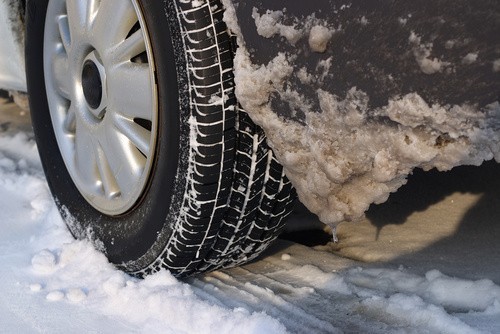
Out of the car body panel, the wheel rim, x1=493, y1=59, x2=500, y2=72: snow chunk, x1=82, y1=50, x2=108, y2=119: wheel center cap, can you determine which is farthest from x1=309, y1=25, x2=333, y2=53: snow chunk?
the car body panel

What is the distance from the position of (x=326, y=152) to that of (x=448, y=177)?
1.16m

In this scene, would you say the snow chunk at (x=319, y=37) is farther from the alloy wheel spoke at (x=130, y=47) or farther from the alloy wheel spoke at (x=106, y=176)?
the alloy wheel spoke at (x=106, y=176)

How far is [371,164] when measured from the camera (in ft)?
5.11

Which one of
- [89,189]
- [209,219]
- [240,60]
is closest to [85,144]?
[89,189]

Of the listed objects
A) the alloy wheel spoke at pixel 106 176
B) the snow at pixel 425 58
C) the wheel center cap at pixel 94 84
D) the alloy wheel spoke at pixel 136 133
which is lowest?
the alloy wheel spoke at pixel 106 176

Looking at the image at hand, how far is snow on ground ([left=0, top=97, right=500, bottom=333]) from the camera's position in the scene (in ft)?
6.07

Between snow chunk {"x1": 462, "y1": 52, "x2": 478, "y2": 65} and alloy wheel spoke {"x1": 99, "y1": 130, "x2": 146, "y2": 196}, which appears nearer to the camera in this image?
snow chunk {"x1": 462, "y1": 52, "x2": 478, "y2": 65}

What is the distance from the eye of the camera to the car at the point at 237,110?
1362 millimetres

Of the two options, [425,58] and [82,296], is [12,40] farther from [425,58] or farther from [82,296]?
[425,58]

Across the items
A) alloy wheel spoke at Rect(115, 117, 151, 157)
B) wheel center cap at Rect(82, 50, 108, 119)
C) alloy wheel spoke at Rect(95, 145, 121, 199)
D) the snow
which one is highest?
the snow

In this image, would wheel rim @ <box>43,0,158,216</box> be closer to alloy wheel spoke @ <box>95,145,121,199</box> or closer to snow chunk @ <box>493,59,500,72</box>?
alloy wheel spoke @ <box>95,145,121,199</box>

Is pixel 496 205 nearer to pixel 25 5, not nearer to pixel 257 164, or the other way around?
pixel 257 164

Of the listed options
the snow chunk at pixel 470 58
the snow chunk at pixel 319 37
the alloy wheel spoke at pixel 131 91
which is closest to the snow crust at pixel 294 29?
the snow chunk at pixel 319 37

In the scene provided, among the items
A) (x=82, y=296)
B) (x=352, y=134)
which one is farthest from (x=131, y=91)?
(x=352, y=134)
